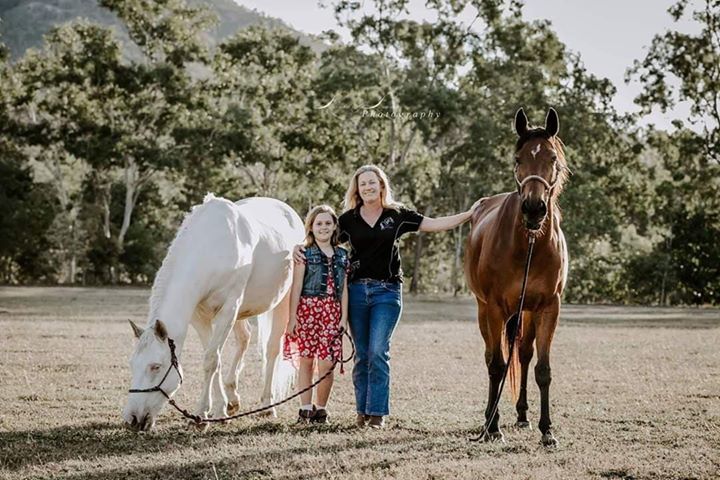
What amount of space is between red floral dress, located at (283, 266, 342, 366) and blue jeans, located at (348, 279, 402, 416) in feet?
0.51

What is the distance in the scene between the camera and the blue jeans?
21.6ft

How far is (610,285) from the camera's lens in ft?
116

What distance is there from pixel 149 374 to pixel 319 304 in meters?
1.59

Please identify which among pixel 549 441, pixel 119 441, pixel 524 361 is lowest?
pixel 119 441

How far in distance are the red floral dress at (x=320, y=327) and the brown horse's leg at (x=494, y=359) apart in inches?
50.5

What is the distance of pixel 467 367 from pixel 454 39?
1045 inches

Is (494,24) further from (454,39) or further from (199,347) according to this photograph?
(199,347)

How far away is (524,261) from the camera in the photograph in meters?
6.17

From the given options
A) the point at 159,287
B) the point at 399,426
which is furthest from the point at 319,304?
the point at 159,287

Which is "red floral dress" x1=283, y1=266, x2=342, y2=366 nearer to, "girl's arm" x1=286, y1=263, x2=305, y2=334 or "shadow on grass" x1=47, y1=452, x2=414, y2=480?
"girl's arm" x1=286, y1=263, x2=305, y2=334

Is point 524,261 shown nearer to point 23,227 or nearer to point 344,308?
point 344,308

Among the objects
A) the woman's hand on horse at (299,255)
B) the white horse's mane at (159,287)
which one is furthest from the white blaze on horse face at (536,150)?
the white horse's mane at (159,287)

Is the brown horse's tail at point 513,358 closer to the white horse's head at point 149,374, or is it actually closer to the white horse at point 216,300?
the white horse at point 216,300

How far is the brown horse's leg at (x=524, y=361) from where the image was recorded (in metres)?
6.79
